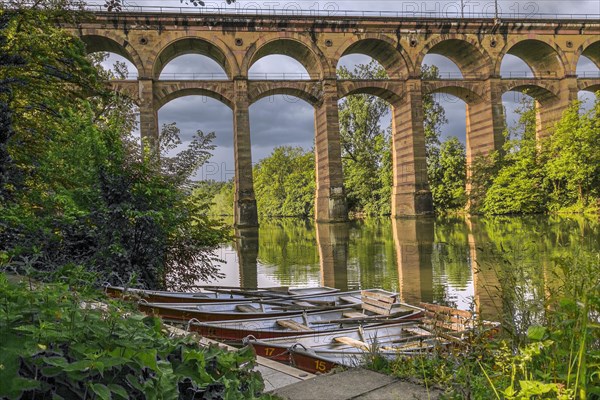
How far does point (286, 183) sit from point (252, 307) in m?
52.8

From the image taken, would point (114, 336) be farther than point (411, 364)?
No

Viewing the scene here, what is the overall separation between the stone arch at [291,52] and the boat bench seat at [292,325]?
2642cm

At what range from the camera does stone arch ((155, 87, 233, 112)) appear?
30.3 meters

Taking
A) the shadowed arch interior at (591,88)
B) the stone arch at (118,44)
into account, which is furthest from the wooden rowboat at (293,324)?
the shadowed arch interior at (591,88)

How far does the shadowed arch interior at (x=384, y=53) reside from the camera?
32406 mm

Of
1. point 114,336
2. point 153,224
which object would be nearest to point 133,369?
point 114,336

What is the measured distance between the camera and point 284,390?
2.77m

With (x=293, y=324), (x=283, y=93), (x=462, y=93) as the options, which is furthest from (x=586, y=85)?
(x=293, y=324)

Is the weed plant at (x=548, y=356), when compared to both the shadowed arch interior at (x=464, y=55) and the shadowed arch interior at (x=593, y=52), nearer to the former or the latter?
the shadowed arch interior at (x=464, y=55)

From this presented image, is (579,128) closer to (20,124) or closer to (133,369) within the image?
(20,124)

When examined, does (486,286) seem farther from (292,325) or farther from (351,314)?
(292,325)

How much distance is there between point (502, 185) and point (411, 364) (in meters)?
30.9

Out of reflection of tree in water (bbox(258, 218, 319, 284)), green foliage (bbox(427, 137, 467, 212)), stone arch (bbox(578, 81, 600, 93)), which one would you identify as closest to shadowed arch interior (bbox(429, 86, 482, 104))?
green foliage (bbox(427, 137, 467, 212))

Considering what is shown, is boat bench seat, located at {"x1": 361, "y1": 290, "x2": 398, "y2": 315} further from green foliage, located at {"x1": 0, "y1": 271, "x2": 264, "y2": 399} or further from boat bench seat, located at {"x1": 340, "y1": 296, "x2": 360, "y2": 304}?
green foliage, located at {"x1": 0, "y1": 271, "x2": 264, "y2": 399}
